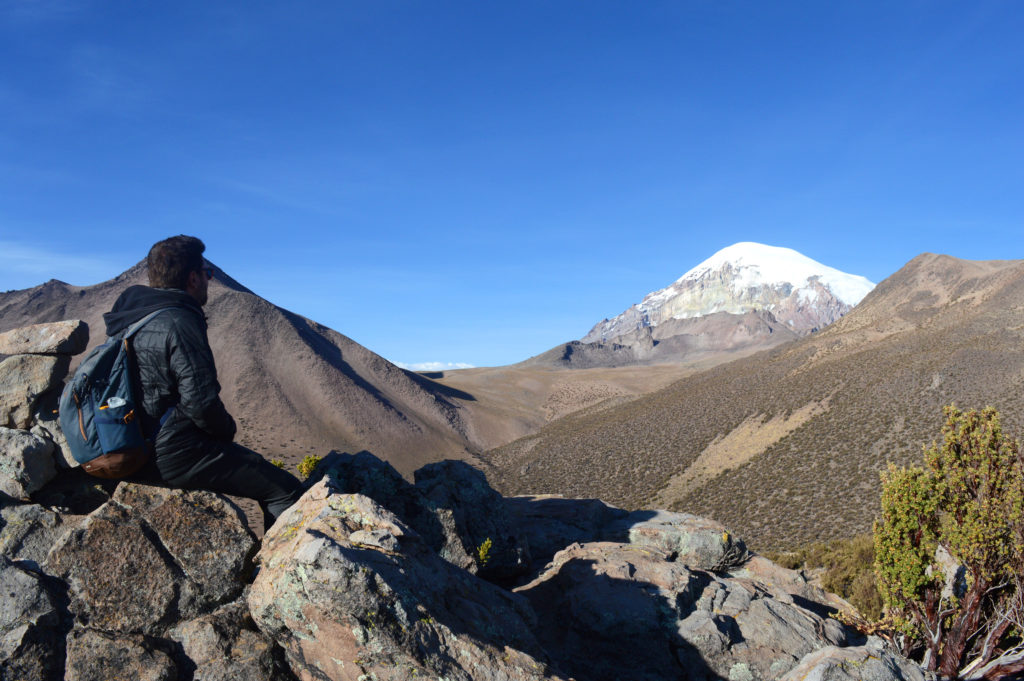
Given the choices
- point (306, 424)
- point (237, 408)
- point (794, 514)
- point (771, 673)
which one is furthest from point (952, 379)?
point (237, 408)

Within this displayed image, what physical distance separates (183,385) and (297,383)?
6712cm

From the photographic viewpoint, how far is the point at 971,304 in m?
63.8

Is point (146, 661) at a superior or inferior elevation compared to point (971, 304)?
inferior

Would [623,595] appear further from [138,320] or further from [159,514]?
[138,320]

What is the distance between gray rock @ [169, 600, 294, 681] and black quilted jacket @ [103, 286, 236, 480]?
1206 mm

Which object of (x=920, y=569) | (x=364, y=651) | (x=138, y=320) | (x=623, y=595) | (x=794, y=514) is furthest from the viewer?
(x=794, y=514)

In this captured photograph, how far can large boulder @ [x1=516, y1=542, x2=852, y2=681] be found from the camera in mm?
6957

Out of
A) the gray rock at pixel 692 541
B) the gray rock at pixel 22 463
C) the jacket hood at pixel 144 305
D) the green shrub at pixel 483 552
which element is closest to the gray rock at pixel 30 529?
the gray rock at pixel 22 463

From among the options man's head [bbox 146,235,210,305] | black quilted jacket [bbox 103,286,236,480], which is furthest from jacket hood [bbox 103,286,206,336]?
man's head [bbox 146,235,210,305]

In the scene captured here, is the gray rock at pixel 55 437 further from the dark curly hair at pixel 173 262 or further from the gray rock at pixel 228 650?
the gray rock at pixel 228 650

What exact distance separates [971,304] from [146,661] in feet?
256

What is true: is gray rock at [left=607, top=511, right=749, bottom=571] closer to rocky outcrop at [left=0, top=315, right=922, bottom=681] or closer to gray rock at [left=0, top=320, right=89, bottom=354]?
rocky outcrop at [left=0, top=315, right=922, bottom=681]

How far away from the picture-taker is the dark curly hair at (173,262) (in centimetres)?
525

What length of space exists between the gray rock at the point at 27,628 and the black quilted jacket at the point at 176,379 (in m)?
1.11
